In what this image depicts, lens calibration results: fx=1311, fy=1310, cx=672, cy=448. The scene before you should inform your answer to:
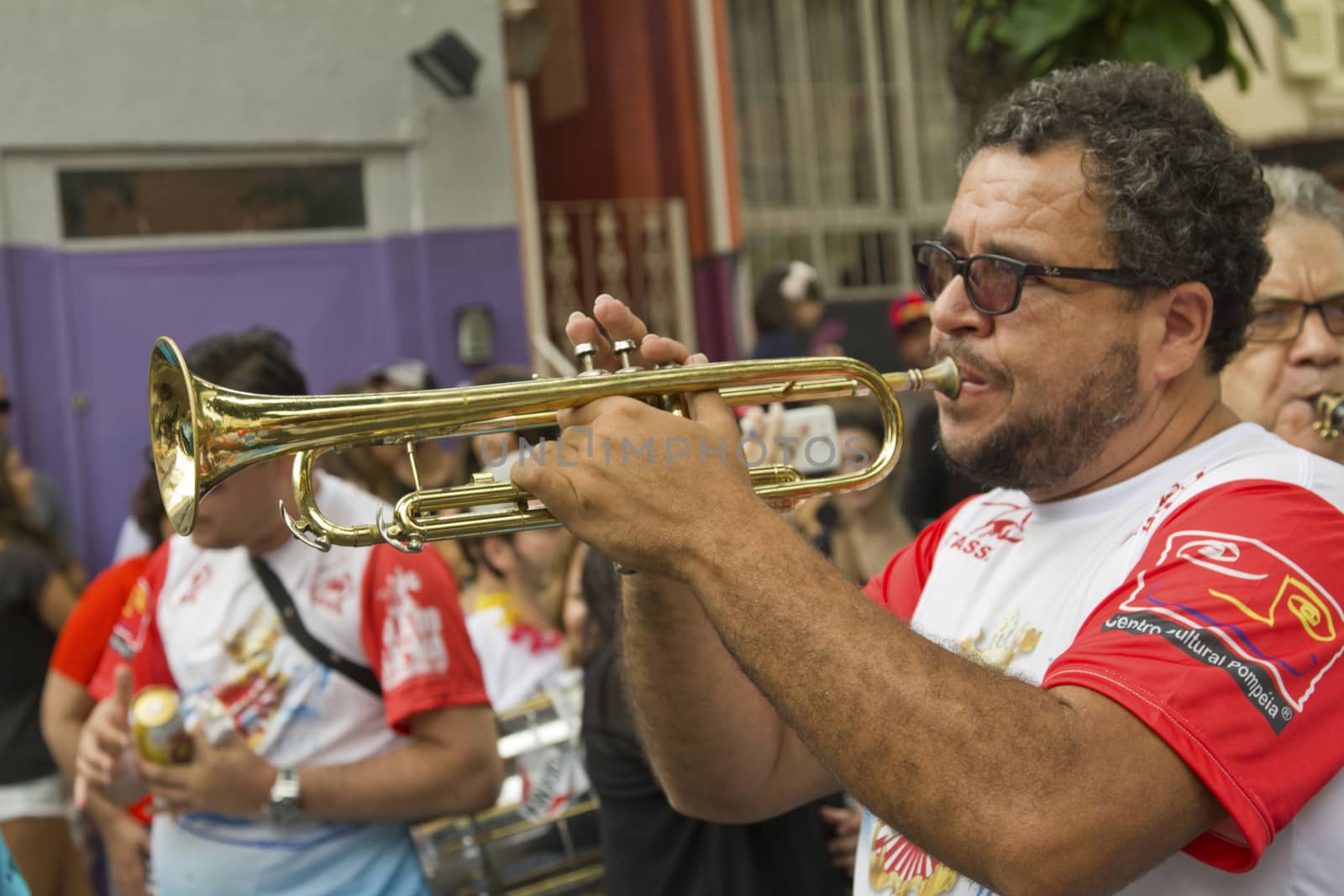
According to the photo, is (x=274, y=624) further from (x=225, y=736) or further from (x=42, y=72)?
(x=42, y=72)

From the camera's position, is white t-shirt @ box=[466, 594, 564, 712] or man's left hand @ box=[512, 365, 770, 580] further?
white t-shirt @ box=[466, 594, 564, 712]

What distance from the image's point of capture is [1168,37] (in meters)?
3.32

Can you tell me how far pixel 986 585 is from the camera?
1.87 metres

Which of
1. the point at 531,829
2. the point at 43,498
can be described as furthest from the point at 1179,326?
the point at 43,498

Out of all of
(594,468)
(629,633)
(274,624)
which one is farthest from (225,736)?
(594,468)

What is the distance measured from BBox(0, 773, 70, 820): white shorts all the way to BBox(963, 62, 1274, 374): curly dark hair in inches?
134

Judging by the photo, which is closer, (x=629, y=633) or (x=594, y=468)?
(x=594, y=468)

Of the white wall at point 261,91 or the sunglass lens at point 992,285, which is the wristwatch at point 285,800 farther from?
the white wall at point 261,91

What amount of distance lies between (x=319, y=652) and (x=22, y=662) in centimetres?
171

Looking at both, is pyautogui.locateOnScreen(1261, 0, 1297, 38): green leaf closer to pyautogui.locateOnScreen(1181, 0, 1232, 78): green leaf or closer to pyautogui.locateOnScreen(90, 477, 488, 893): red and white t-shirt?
pyautogui.locateOnScreen(1181, 0, 1232, 78): green leaf

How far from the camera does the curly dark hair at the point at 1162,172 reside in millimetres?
1740

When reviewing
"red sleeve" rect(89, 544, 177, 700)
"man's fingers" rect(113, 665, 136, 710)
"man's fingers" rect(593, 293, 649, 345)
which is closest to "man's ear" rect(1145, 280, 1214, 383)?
"man's fingers" rect(593, 293, 649, 345)

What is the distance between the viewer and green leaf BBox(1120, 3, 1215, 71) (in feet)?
10.8

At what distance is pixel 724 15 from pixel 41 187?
4.64m
